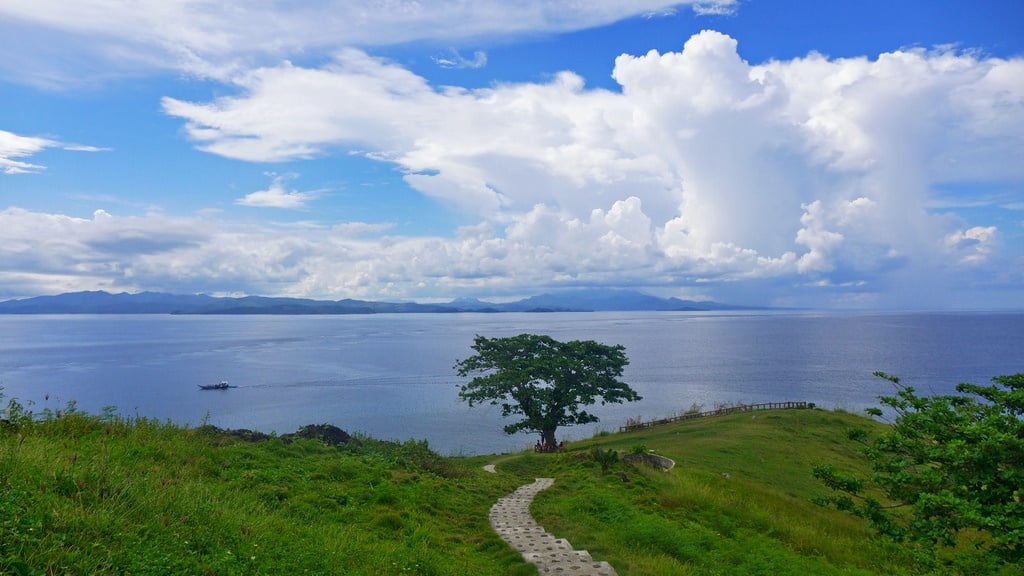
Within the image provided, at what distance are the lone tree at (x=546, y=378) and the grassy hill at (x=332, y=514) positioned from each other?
60.1 ft

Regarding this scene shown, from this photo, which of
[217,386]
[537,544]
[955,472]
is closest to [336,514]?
[537,544]

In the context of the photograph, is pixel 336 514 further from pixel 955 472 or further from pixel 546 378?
pixel 546 378

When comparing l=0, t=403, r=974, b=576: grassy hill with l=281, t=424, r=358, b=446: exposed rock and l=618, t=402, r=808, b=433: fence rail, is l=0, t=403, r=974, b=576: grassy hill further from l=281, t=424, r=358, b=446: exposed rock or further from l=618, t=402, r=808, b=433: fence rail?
l=618, t=402, r=808, b=433: fence rail

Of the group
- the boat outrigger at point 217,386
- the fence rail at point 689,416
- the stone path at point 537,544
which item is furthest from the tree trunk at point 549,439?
the boat outrigger at point 217,386

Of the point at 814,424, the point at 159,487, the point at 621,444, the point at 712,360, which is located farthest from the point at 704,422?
the point at 712,360

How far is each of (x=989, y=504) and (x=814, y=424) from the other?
117ft

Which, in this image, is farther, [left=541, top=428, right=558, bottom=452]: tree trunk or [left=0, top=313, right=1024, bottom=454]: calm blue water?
[left=0, top=313, right=1024, bottom=454]: calm blue water

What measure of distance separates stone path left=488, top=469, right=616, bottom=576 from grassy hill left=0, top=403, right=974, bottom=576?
408 millimetres

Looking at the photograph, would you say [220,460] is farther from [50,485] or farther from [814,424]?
[814,424]

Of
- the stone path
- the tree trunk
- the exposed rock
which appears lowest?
the tree trunk

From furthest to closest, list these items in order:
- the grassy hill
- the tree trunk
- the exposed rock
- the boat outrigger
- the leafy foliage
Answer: the boat outrigger < the tree trunk < the exposed rock < the leafy foliage < the grassy hill

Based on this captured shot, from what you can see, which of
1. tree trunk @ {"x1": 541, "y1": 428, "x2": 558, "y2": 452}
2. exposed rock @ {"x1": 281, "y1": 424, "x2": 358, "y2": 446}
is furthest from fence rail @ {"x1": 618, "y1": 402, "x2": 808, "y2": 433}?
exposed rock @ {"x1": 281, "y1": 424, "x2": 358, "y2": 446}

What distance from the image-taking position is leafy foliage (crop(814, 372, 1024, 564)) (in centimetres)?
1340

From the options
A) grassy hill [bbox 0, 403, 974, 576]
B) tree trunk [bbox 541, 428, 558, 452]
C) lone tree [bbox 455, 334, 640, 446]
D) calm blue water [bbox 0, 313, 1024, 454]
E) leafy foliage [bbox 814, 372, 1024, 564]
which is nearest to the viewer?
grassy hill [bbox 0, 403, 974, 576]
